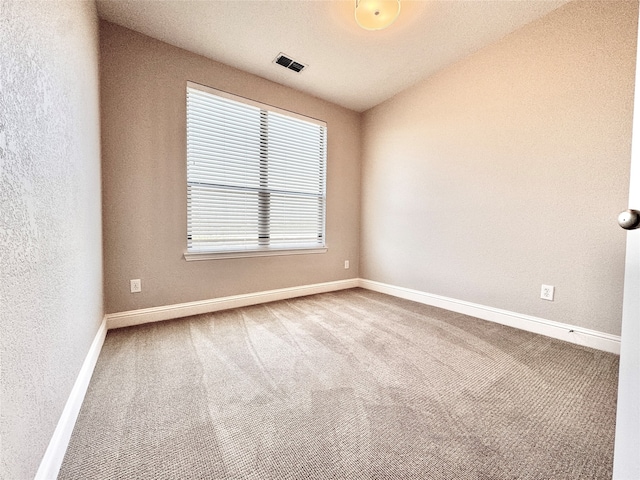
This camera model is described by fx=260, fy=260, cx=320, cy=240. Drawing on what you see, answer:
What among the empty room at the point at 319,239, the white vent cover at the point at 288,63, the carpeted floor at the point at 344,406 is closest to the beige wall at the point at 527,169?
the empty room at the point at 319,239

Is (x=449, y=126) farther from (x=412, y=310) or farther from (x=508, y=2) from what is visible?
(x=412, y=310)

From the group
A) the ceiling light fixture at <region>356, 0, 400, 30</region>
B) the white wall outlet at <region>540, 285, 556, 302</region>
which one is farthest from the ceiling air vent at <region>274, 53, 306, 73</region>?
the white wall outlet at <region>540, 285, 556, 302</region>

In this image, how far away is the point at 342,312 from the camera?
259cm

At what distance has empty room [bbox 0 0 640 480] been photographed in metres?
0.89

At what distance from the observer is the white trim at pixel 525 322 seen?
5.91 ft

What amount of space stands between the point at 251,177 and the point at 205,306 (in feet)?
4.52

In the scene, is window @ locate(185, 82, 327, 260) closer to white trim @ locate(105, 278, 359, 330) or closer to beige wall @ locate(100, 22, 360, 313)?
beige wall @ locate(100, 22, 360, 313)

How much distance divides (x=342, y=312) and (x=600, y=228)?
206 cm

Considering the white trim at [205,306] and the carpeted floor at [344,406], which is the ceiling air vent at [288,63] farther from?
the carpeted floor at [344,406]

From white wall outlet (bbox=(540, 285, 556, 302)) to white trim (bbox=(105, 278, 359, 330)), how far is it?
82.6 inches

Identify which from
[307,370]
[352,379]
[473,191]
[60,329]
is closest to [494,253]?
[473,191]

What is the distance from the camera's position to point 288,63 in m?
2.53

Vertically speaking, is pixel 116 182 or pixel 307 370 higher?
pixel 116 182

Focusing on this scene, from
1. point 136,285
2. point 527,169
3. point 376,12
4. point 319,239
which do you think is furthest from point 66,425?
point 527,169
